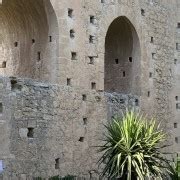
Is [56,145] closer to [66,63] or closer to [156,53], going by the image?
[66,63]

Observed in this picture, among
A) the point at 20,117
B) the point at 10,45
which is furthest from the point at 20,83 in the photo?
the point at 10,45

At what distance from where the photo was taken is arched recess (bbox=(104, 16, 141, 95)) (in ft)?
74.0

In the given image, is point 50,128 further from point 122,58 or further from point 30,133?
point 122,58

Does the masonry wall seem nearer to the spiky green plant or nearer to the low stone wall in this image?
the low stone wall

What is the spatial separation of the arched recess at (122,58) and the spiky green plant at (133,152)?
7.17m

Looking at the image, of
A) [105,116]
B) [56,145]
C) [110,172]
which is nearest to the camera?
[110,172]

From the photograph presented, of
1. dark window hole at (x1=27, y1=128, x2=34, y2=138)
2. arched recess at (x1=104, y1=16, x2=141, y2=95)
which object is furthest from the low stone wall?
arched recess at (x1=104, y1=16, x2=141, y2=95)

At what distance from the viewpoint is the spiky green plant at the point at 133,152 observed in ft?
48.0

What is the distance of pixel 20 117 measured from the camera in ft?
54.6

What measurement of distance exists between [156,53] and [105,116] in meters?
4.91

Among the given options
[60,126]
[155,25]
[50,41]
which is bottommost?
[60,126]

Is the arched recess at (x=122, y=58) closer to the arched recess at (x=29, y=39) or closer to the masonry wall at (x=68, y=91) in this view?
the masonry wall at (x=68, y=91)

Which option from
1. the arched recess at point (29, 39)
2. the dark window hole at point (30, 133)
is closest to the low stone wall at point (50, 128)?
the dark window hole at point (30, 133)

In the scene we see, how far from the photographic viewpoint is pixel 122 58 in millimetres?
23406
